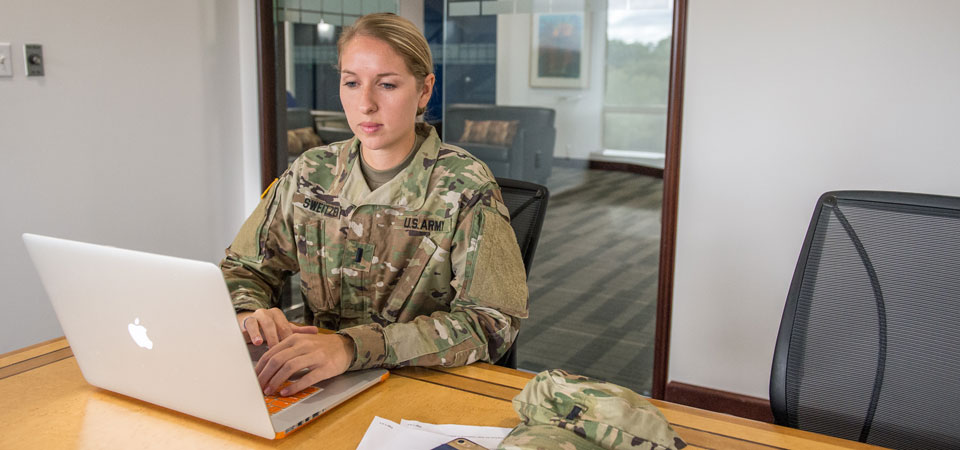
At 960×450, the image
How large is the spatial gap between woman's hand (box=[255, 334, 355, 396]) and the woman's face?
1.47 ft

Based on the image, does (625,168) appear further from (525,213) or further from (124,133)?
(124,133)

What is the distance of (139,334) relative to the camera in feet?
3.34

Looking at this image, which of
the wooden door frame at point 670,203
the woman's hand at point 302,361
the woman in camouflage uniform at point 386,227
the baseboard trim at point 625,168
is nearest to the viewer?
the woman's hand at point 302,361

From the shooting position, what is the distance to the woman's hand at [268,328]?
4.25 feet

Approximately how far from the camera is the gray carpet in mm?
2678

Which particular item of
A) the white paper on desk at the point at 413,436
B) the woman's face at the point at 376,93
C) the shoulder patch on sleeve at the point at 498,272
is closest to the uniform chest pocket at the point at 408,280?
the shoulder patch on sleeve at the point at 498,272

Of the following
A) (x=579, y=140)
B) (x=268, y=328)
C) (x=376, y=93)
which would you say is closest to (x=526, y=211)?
(x=376, y=93)

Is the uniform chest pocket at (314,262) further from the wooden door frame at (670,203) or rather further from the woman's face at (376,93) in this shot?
the wooden door frame at (670,203)

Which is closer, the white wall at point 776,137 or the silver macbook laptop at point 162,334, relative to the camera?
the silver macbook laptop at point 162,334

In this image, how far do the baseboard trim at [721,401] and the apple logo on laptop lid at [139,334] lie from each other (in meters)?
1.90

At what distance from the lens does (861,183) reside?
2.28 m

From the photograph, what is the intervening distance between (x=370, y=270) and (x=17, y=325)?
1.80 metres

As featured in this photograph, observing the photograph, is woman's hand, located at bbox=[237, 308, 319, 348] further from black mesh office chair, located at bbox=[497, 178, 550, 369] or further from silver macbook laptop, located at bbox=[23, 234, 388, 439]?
black mesh office chair, located at bbox=[497, 178, 550, 369]

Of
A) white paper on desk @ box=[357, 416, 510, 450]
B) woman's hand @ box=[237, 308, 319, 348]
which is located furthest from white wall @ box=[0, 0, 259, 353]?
white paper on desk @ box=[357, 416, 510, 450]
